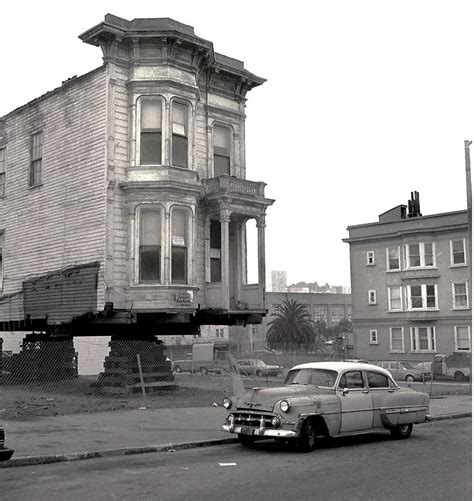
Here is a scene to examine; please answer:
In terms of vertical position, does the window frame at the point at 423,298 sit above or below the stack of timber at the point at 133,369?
above

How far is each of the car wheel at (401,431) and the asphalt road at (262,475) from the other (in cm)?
79

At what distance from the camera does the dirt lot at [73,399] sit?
17.0m

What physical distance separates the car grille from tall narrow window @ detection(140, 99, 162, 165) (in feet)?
37.2

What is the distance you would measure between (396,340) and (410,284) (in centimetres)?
470

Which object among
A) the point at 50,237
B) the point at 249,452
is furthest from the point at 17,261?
the point at 249,452

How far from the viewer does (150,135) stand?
70.4 ft

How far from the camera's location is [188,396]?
21.2m

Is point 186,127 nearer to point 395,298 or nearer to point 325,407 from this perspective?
point 325,407

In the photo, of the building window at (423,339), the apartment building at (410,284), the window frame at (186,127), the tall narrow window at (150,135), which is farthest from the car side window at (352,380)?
the building window at (423,339)

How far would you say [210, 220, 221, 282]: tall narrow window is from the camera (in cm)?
2327

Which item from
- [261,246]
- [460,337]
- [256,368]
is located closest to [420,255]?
[460,337]

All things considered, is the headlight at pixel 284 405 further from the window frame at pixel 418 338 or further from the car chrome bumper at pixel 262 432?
the window frame at pixel 418 338

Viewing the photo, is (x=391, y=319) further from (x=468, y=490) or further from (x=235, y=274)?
(x=468, y=490)

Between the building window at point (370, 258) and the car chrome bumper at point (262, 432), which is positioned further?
the building window at point (370, 258)
